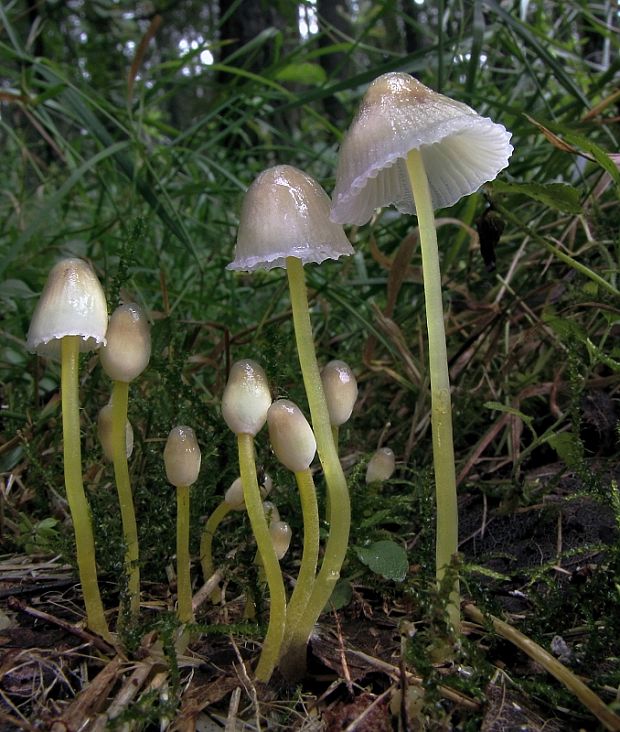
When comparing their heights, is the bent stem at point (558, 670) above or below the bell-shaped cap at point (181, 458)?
below

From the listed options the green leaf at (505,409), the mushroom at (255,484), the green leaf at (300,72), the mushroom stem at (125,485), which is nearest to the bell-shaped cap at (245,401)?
the mushroom at (255,484)

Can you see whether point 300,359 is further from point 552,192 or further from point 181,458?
point 552,192

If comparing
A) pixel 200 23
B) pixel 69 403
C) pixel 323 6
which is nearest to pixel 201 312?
pixel 69 403

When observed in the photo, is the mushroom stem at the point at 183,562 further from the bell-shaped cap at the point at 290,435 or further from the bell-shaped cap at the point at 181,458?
the bell-shaped cap at the point at 290,435

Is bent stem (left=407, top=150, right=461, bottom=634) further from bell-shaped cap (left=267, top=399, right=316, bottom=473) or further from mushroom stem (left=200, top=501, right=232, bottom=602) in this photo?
mushroom stem (left=200, top=501, right=232, bottom=602)

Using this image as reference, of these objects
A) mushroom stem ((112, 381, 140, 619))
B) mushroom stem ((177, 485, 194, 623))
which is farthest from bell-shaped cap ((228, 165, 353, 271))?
mushroom stem ((177, 485, 194, 623))
